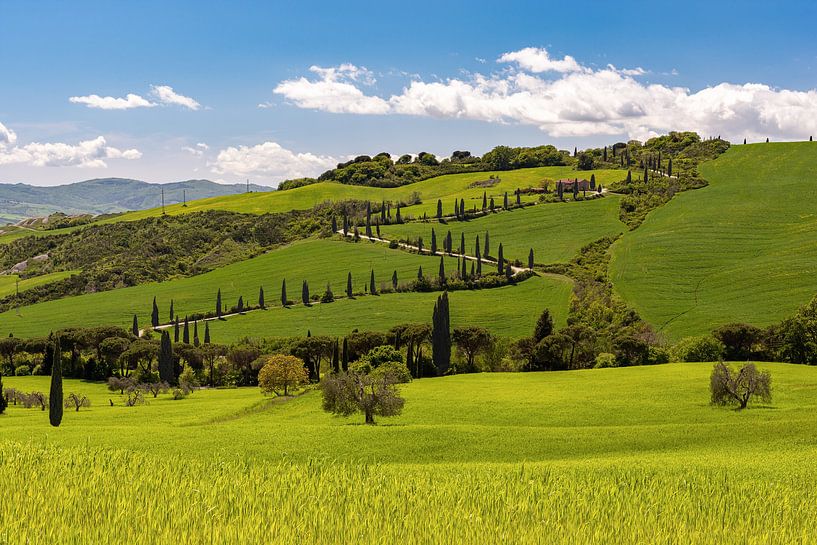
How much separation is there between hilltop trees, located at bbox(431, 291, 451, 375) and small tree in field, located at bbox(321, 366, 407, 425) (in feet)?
129

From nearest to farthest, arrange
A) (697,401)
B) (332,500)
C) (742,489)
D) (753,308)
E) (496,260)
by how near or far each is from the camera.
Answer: (332,500) → (742,489) → (697,401) → (753,308) → (496,260)

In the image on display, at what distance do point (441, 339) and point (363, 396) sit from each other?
4598cm

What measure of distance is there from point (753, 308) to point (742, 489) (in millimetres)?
131514

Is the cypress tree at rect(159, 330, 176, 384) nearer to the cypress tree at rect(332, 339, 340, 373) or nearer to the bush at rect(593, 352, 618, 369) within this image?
the cypress tree at rect(332, 339, 340, 373)

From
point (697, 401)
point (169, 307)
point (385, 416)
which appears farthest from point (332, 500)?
point (169, 307)

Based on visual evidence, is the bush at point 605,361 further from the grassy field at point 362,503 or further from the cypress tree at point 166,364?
the cypress tree at point 166,364

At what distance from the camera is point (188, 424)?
228 feet

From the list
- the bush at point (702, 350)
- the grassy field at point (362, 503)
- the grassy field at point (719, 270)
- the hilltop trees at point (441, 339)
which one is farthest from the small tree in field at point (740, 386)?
the grassy field at point (719, 270)

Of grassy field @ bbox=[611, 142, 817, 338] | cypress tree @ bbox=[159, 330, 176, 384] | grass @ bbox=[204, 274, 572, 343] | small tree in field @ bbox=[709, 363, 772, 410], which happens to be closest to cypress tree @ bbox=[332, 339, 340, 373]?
grass @ bbox=[204, 274, 572, 343]

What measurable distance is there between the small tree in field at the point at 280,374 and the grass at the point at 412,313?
5405 centimetres

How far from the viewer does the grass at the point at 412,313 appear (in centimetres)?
14700

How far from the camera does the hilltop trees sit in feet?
363

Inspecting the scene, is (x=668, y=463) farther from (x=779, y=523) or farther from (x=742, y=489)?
(x=779, y=523)

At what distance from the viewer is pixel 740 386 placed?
226 feet
